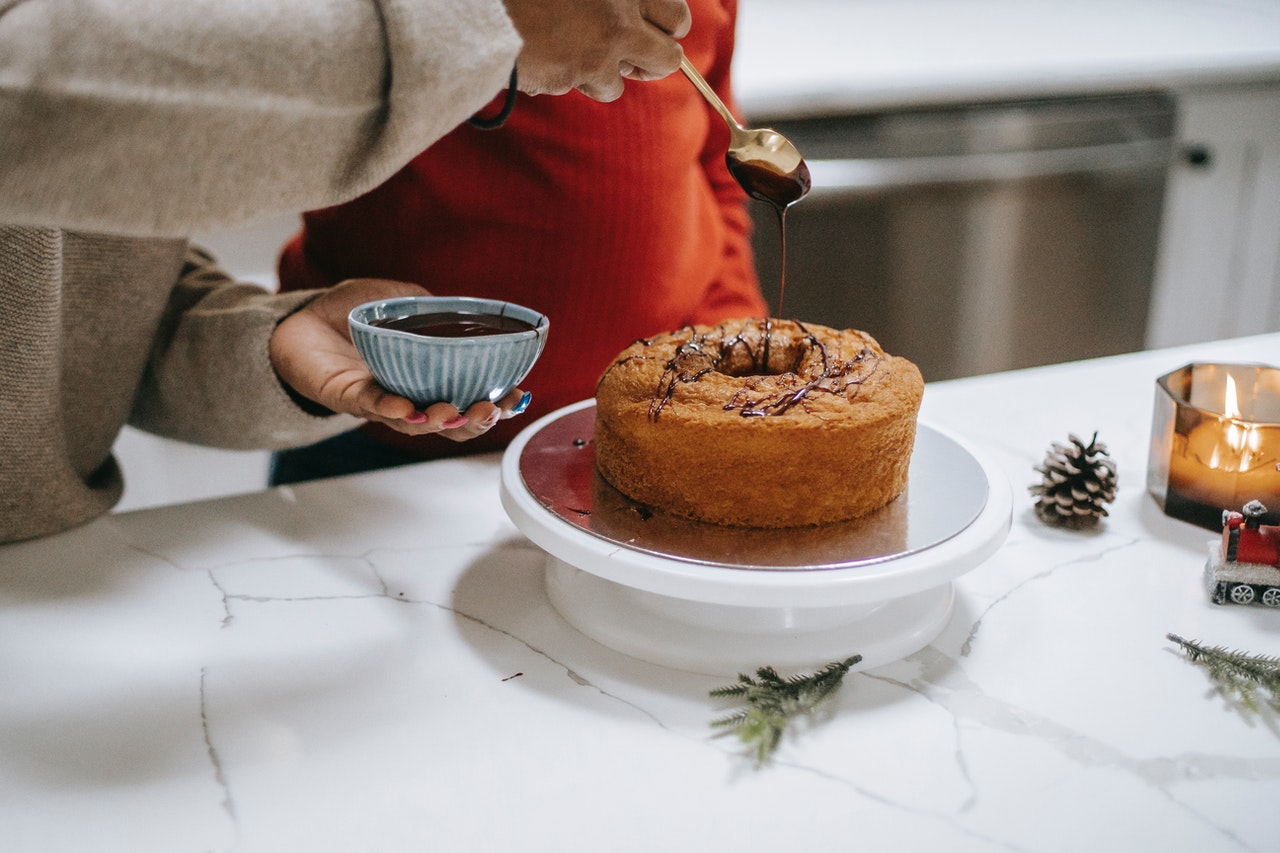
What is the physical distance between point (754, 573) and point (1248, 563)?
452 mm

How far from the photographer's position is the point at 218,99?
23.6 inches

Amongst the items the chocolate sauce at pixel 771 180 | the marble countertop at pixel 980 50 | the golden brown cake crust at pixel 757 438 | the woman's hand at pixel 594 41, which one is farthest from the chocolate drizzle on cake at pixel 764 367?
the marble countertop at pixel 980 50

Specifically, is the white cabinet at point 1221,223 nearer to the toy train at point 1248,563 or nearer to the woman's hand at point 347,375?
the toy train at point 1248,563

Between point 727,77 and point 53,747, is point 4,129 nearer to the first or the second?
point 53,747

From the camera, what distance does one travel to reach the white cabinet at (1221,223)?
2.48 metres

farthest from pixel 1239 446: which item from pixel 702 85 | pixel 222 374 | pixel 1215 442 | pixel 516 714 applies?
pixel 222 374

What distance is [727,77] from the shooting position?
1.41 metres

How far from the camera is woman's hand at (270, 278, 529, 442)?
0.81 m

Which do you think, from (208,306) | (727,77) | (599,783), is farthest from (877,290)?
(599,783)

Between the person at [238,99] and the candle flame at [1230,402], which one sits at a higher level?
the person at [238,99]

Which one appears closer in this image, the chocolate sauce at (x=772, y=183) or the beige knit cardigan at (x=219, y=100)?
the beige knit cardigan at (x=219, y=100)

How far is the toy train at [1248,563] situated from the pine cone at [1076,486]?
0.13m

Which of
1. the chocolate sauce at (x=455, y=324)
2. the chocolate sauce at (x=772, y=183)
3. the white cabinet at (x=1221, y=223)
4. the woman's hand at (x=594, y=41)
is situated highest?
the woman's hand at (x=594, y=41)

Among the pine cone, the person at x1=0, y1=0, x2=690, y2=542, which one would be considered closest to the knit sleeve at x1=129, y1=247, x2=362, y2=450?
the person at x1=0, y1=0, x2=690, y2=542
